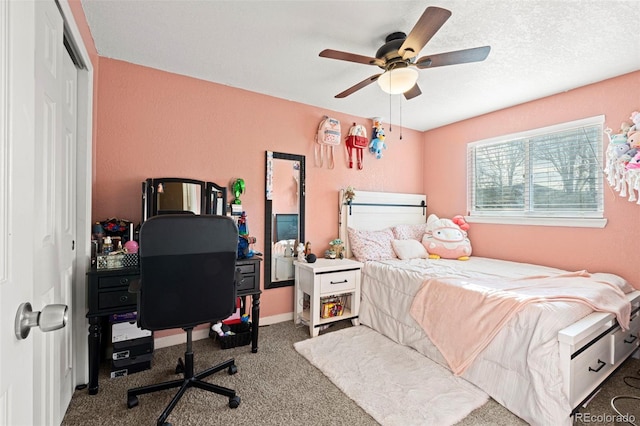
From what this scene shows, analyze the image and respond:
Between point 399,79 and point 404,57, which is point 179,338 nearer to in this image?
point 399,79

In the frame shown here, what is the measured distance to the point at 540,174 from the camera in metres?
3.17

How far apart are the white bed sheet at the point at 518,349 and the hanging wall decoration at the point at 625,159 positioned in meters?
0.79

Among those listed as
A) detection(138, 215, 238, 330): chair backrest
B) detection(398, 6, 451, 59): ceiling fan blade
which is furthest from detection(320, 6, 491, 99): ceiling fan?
detection(138, 215, 238, 330): chair backrest

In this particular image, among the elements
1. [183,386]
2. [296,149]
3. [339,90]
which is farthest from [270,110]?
[183,386]

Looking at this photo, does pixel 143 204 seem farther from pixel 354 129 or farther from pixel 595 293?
pixel 595 293

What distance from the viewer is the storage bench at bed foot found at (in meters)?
1.68

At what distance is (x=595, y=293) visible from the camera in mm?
1989

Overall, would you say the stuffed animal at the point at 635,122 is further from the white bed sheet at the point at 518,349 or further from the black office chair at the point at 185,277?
the black office chair at the point at 185,277

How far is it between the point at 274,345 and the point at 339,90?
248 cm

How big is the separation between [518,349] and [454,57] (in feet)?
6.06

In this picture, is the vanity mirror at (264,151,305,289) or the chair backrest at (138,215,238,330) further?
the vanity mirror at (264,151,305,289)

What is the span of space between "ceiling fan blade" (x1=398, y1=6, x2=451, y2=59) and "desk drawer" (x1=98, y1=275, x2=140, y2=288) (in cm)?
232

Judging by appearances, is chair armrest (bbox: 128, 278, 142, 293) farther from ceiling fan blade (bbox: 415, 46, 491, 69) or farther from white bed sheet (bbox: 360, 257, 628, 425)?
ceiling fan blade (bbox: 415, 46, 491, 69)

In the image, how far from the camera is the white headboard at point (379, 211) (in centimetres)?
351
